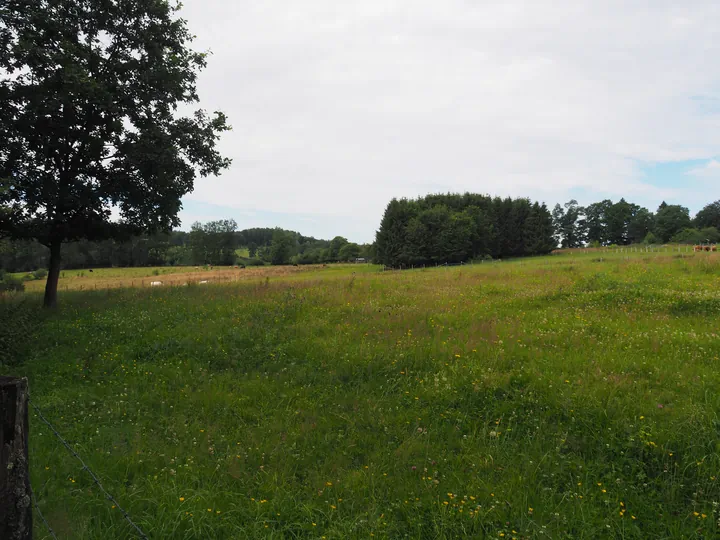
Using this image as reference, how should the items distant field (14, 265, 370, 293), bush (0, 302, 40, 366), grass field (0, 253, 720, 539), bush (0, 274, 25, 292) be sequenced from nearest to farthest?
grass field (0, 253, 720, 539), bush (0, 302, 40, 366), bush (0, 274, 25, 292), distant field (14, 265, 370, 293)

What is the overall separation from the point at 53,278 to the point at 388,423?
1440 cm

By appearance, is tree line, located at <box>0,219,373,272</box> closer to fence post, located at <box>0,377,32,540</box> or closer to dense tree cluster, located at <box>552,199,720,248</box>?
dense tree cluster, located at <box>552,199,720,248</box>

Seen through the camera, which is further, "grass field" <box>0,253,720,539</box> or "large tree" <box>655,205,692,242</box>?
"large tree" <box>655,205,692,242</box>

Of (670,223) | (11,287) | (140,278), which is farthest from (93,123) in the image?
(670,223)

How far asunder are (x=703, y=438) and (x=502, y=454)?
2.40 meters

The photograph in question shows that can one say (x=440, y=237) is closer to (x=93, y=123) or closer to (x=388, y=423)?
(x=93, y=123)

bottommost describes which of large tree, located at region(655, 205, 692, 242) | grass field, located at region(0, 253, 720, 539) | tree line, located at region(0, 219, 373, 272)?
grass field, located at region(0, 253, 720, 539)

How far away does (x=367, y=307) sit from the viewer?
12.0m

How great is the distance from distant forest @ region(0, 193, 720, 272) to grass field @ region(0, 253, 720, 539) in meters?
41.4

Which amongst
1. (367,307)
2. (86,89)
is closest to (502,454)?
(367,307)

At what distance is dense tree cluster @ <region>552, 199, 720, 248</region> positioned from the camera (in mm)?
101375

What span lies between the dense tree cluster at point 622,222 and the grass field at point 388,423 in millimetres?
100894

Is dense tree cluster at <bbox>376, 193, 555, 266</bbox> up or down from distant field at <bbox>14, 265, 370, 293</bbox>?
up

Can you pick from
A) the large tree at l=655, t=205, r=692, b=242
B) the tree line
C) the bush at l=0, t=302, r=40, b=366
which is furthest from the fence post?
the large tree at l=655, t=205, r=692, b=242
